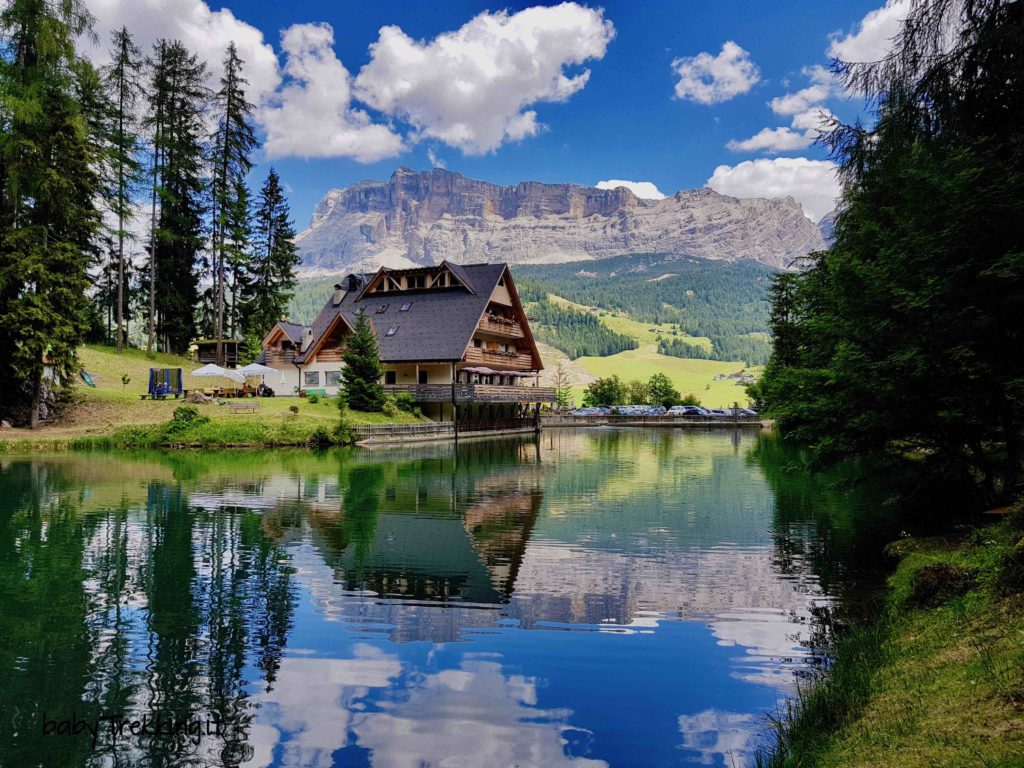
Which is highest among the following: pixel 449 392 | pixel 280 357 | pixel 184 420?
pixel 280 357

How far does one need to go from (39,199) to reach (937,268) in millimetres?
40044

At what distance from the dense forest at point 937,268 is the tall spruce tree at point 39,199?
3481 cm

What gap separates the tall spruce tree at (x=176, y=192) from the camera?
5566 centimetres

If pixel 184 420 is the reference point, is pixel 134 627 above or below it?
below

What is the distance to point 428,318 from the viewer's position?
5769cm

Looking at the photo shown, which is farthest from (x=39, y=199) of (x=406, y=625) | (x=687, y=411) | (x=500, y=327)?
(x=687, y=411)

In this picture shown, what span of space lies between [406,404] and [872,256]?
122 feet

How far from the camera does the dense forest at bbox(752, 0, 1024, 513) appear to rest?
9.02 metres

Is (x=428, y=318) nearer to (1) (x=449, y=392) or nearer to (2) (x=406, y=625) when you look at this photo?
(1) (x=449, y=392)

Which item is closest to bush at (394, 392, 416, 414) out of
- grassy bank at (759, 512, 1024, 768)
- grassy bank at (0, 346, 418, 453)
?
grassy bank at (0, 346, 418, 453)

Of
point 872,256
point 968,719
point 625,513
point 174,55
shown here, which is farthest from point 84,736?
point 174,55

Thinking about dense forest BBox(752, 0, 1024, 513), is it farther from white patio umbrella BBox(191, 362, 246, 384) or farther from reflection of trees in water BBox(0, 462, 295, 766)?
white patio umbrella BBox(191, 362, 246, 384)

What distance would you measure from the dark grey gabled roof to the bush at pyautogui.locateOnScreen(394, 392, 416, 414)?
3649 mm

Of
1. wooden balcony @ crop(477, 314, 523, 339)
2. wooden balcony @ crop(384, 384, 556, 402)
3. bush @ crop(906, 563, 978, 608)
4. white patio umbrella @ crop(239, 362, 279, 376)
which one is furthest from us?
wooden balcony @ crop(477, 314, 523, 339)
